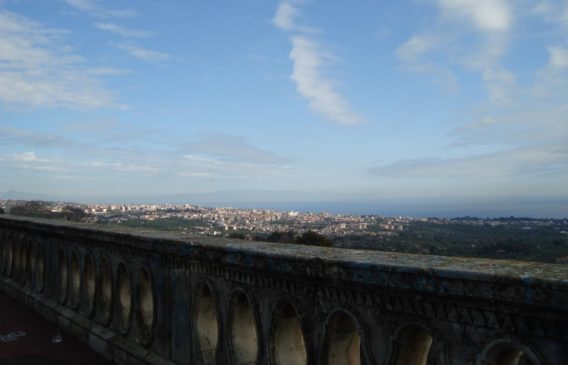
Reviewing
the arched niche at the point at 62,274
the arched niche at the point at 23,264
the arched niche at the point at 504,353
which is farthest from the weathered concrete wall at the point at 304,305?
the arched niche at the point at 23,264

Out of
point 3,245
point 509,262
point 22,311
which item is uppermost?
point 509,262

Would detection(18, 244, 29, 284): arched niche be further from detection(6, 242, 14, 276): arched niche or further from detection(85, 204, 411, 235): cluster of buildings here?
detection(85, 204, 411, 235): cluster of buildings

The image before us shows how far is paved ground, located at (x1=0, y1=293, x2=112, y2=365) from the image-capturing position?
19.1 ft

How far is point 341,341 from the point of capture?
11.0ft

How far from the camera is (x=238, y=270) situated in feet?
13.4

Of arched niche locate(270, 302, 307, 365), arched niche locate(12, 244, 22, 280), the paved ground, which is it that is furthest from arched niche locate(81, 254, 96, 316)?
arched niche locate(270, 302, 307, 365)

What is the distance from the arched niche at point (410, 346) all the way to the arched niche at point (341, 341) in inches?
16.5

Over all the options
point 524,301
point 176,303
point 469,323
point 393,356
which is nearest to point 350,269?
point 393,356

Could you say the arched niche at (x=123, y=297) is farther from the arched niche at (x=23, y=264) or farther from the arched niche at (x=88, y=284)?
the arched niche at (x=23, y=264)

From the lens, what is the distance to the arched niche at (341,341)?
331 cm

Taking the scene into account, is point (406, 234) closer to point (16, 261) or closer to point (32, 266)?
point (16, 261)

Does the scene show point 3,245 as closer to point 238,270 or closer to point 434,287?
point 238,270

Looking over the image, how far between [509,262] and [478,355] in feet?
1.86

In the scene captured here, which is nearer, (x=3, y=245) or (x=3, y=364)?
(x=3, y=364)
